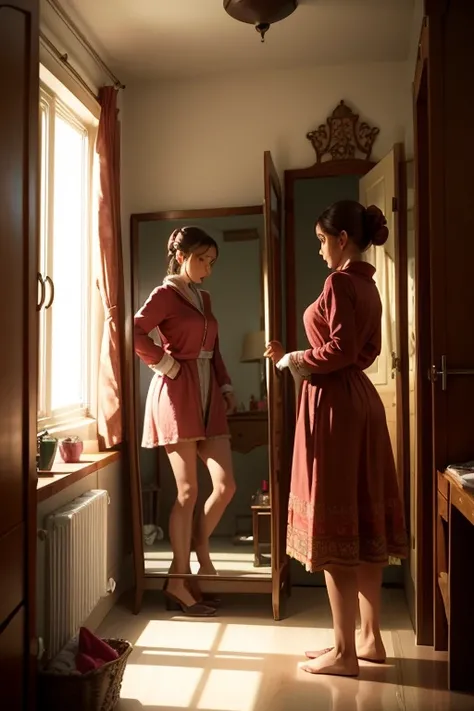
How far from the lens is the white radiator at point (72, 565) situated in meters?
2.25

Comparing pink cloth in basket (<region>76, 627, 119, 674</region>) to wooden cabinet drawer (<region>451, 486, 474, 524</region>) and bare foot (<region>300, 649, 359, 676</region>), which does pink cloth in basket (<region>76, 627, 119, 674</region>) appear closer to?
bare foot (<region>300, 649, 359, 676</region>)

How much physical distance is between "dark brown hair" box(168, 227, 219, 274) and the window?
1.22 ft

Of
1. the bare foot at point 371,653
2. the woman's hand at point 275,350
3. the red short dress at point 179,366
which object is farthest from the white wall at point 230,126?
the bare foot at point 371,653

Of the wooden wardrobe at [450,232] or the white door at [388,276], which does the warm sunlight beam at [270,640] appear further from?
the white door at [388,276]

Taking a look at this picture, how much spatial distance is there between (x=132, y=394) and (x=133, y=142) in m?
1.26

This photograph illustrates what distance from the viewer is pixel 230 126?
11.3 feet

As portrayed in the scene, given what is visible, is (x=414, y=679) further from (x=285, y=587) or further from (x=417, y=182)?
(x=417, y=182)

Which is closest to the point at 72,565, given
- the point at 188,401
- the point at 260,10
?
the point at 188,401

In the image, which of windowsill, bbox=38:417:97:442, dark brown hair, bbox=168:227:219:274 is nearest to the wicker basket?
windowsill, bbox=38:417:97:442

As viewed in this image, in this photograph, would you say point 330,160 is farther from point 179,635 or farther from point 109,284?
point 179,635

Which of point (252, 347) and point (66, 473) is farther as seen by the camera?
point (252, 347)

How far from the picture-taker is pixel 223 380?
10.5 ft

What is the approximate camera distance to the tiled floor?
7.23ft

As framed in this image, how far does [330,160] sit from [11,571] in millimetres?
2426
